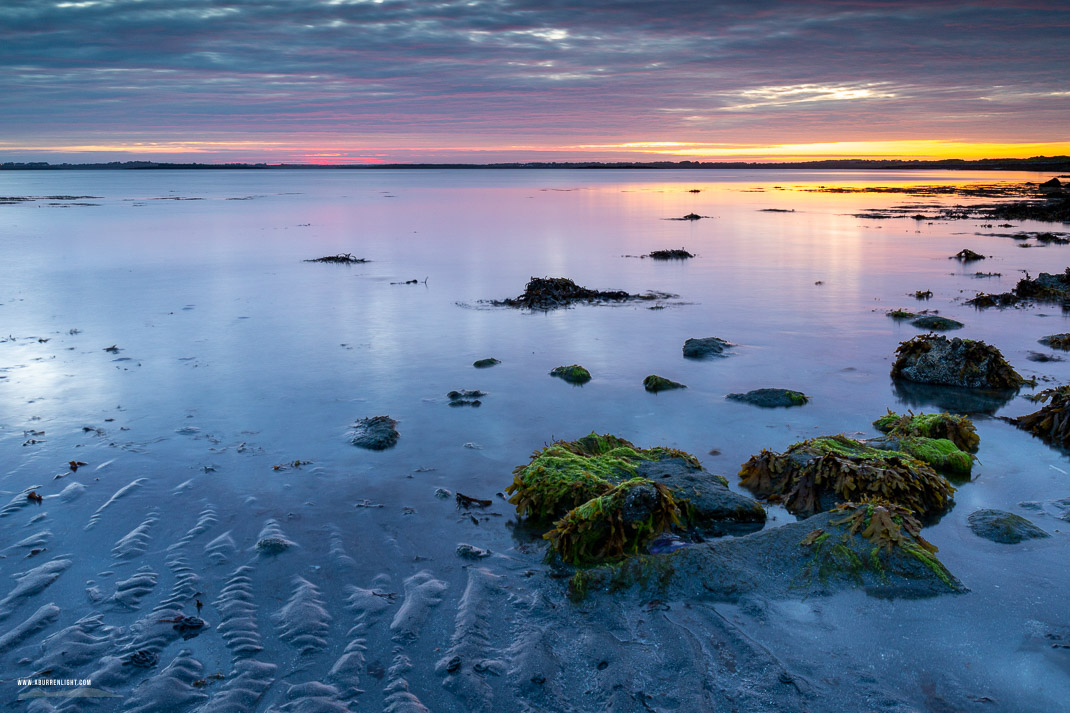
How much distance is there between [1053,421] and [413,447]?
6578 millimetres

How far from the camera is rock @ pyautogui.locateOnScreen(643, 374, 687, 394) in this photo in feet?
29.0

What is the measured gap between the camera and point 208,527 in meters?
5.18

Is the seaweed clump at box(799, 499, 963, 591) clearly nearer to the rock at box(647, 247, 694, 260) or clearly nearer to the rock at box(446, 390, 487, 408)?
the rock at box(446, 390, 487, 408)

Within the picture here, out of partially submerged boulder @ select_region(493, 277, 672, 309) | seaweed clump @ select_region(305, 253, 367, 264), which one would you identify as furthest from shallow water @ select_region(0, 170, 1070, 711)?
seaweed clump @ select_region(305, 253, 367, 264)

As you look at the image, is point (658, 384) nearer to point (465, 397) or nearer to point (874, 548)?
point (465, 397)

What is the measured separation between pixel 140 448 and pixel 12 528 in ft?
5.22

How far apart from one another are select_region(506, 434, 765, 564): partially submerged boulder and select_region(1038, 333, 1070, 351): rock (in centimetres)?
834

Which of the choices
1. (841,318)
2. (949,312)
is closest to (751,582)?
(841,318)

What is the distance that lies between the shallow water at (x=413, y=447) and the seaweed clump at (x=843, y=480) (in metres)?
0.28

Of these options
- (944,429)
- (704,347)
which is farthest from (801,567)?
(704,347)

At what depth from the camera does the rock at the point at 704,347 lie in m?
10.5

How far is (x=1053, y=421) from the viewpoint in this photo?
697 centimetres

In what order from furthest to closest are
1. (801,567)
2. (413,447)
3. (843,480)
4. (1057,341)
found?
(1057,341)
(413,447)
(843,480)
(801,567)

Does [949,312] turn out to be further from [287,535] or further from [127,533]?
[127,533]
